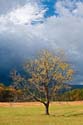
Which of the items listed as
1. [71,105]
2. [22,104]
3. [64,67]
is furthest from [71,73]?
[22,104]

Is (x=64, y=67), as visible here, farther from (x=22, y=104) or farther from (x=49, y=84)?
(x=22, y=104)

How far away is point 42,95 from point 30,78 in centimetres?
327

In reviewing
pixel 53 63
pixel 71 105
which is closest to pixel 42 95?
pixel 53 63

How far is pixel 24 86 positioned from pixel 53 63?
19.1 feet

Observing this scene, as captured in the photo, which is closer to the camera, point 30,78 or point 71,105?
point 30,78

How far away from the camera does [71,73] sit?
2391 inches

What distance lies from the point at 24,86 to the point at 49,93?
410 centimetres

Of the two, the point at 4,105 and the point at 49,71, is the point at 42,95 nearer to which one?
the point at 49,71

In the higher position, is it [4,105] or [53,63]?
[53,63]

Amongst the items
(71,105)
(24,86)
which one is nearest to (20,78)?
(24,86)

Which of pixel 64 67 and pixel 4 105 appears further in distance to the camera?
pixel 4 105

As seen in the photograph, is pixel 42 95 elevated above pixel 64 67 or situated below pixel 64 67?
below

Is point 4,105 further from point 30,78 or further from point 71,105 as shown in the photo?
point 30,78

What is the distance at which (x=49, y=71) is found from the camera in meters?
61.4
